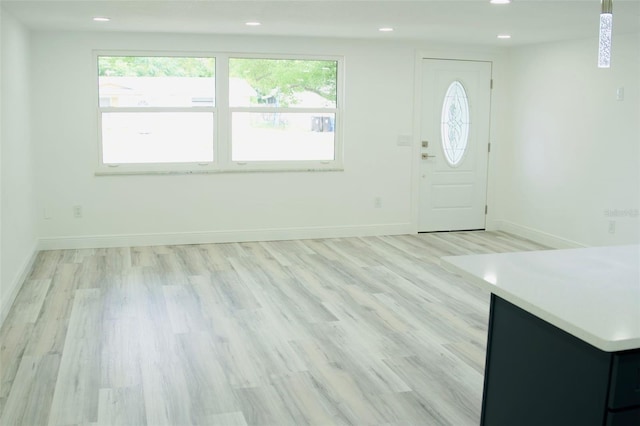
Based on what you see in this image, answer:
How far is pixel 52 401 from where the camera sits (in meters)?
3.05

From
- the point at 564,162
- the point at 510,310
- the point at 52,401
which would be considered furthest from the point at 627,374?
the point at 564,162

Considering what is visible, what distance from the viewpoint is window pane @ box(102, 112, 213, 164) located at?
6.48 metres

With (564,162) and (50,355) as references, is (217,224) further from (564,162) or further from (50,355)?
(564,162)

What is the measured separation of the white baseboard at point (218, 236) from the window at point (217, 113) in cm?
69

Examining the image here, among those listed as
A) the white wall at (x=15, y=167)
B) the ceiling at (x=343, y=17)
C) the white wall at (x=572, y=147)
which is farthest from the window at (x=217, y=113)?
the white wall at (x=572, y=147)

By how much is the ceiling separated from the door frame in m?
0.69

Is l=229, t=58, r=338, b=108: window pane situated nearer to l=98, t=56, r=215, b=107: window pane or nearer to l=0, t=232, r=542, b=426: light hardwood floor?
l=98, t=56, r=215, b=107: window pane

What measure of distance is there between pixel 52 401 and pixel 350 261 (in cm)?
339

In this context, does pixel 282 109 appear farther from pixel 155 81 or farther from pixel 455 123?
pixel 455 123

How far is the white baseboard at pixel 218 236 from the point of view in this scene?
6.41 meters

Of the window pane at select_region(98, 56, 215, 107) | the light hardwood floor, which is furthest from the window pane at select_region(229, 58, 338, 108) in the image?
the light hardwood floor

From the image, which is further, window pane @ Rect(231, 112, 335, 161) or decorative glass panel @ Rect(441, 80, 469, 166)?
decorative glass panel @ Rect(441, 80, 469, 166)

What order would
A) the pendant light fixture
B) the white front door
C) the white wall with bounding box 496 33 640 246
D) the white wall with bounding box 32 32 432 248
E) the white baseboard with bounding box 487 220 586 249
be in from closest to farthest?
the pendant light fixture → the white wall with bounding box 496 33 640 246 → the white wall with bounding box 32 32 432 248 → the white baseboard with bounding box 487 220 586 249 → the white front door

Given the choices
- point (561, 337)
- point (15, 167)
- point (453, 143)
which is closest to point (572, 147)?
point (453, 143)
